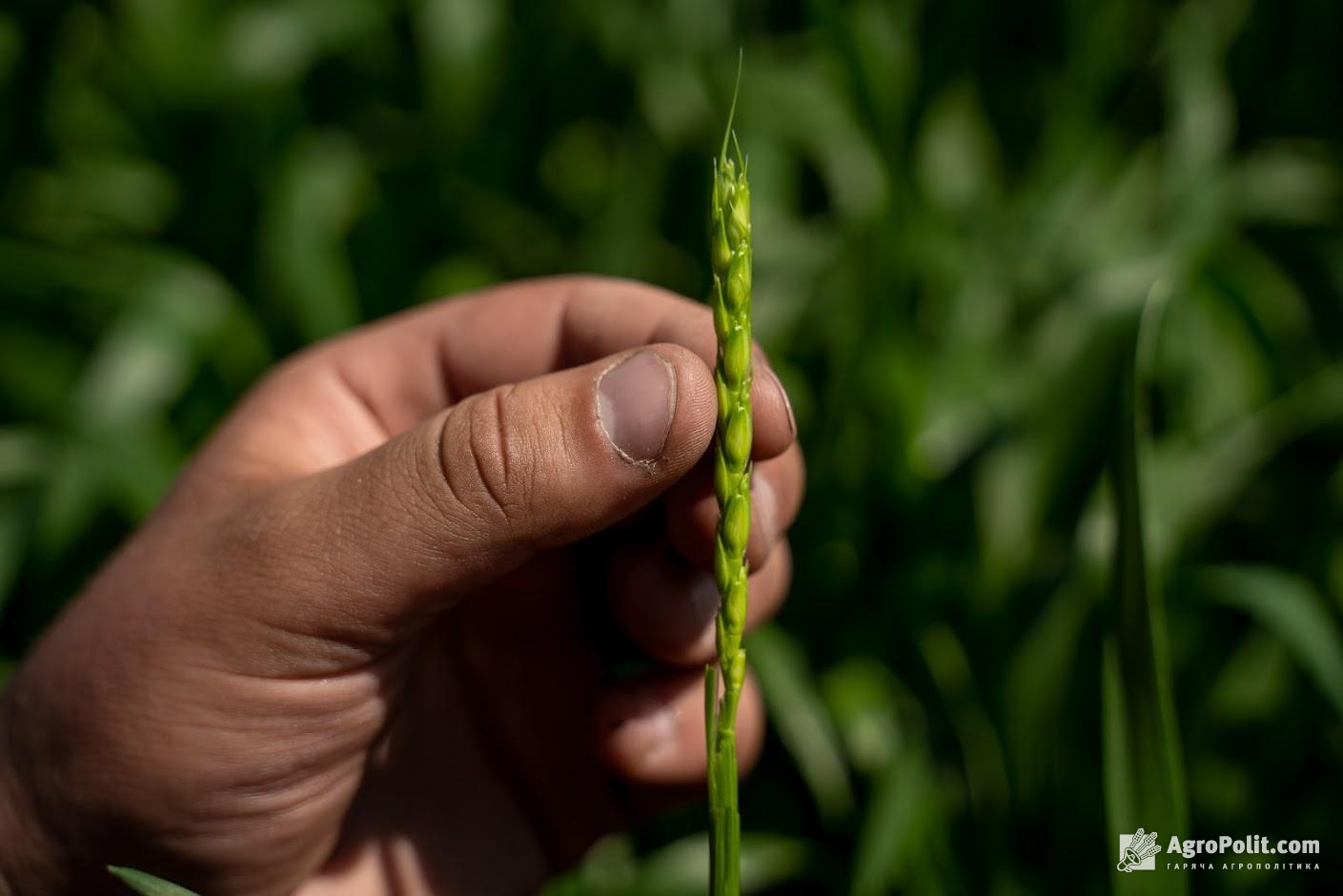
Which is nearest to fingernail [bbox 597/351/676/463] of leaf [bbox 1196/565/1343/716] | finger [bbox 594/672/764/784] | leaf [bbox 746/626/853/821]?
finger [bbox 594/672/764/784]

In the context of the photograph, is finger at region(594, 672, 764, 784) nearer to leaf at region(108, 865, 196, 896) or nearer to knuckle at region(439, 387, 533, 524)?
knuckle at region(439, 387, 533, 524)

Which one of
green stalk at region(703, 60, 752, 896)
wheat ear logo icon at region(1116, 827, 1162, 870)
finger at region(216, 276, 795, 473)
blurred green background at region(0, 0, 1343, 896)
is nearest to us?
green stalk at region(703, 60, 752, 896)

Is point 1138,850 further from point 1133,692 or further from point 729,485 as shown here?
point 729,485

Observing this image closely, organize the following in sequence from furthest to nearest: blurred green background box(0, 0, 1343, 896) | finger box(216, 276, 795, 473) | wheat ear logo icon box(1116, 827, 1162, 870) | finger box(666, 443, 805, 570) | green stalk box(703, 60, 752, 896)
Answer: blurred green background box(0, 0, 1343, 896), finger box(216, 276, 795, 473), finger box(666, 443, 805, 570), wheat ear logo icon box(1116, 827, 1162, 870), green stalk box(703, 60, 752, 896)

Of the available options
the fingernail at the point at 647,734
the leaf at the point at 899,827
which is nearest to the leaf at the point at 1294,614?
the leaf at the point at 899,827

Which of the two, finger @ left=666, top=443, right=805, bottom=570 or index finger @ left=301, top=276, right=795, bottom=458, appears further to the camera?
index finger @ left=301, top=276, right=795, bottom=458

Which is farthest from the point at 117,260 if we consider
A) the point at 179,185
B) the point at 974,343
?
the point at 974,343

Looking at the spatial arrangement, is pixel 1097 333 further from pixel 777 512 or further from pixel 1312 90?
pixel 1312 90

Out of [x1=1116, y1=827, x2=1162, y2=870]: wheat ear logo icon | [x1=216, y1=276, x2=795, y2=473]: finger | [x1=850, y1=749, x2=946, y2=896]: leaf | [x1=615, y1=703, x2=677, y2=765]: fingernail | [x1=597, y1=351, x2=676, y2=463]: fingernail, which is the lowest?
[x1=1116, y1=827, x2=1162, y2=870]: wheat ear logo icon
